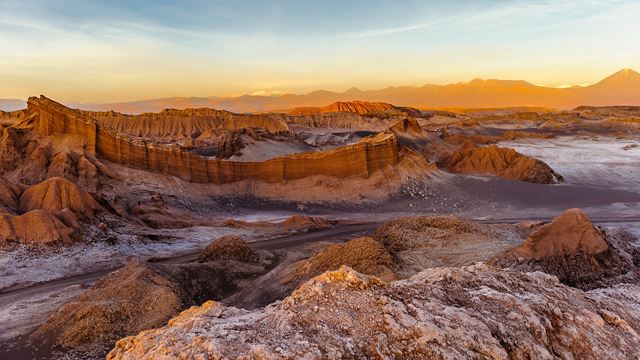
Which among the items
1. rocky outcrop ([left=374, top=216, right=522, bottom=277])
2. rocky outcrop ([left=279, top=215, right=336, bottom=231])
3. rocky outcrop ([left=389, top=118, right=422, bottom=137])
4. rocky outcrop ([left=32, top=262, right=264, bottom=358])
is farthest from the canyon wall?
rocky outcrop ([left=32, top=262, right=264, bottom=358])

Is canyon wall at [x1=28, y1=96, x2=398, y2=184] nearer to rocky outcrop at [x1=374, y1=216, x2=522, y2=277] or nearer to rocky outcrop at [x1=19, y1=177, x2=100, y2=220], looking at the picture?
rocky outcrop at [x1=19, y1=177, x2=100, y2=220]

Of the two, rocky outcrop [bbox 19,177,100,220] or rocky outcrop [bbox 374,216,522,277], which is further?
rocky outcrop [bbox 19,177,100,220]

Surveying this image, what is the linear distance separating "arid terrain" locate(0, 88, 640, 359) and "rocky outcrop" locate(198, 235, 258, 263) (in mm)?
60

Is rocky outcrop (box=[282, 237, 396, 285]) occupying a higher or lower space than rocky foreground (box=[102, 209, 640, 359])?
lower

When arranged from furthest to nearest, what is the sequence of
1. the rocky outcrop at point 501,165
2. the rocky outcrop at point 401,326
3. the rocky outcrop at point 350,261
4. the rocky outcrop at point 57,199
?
the rocky outcrop at point 501,165, the rocky outcrop at point 57,199, the rocky outcrop at point 350,261, the rocky outcrop at point 401,326

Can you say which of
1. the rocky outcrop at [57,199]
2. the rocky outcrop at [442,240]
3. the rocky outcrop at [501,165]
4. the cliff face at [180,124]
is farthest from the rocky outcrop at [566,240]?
the cliff face at [180,124]

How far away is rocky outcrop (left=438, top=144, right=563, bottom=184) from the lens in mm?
30844

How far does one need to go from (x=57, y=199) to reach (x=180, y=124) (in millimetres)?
56874

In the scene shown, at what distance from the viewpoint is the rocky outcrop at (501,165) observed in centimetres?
3084

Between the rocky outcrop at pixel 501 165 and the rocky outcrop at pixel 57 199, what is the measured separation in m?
22.7

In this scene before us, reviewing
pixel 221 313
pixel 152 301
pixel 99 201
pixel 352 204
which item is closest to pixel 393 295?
pixel 221 313

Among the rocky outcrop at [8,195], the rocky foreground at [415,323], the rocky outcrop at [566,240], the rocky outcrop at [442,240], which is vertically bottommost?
the rocky outcrop at [442,240]

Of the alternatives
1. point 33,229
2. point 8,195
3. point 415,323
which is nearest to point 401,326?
point 415,323

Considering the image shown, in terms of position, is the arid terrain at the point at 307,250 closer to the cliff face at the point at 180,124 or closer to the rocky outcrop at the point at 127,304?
the rocky outcrop at the point at 127,304
